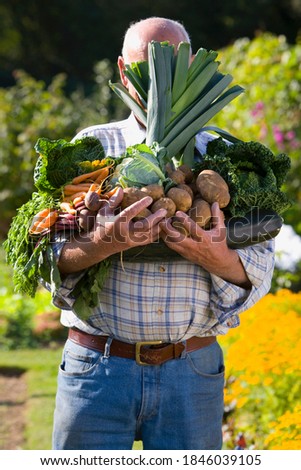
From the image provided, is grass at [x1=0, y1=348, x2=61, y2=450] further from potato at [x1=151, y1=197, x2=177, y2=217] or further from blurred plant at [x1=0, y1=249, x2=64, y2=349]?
potato at [x1=151, y1=197, x2=177, y2=217]

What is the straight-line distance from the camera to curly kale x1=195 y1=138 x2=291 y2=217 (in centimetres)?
259

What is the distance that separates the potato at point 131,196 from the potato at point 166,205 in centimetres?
6

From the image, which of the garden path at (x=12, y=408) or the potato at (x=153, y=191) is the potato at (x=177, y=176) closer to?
the potato at (x=153, y=191)

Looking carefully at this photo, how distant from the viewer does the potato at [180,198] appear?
2.46 metres

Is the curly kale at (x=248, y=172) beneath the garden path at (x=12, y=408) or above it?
above

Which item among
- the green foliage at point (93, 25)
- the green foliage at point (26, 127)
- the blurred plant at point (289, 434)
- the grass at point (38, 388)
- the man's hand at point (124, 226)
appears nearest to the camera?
the man's hand at point (124, 226)

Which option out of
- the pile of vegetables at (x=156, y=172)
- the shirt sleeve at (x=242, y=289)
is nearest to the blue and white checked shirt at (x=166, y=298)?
the shirt sleeve at (x=242, y=289)

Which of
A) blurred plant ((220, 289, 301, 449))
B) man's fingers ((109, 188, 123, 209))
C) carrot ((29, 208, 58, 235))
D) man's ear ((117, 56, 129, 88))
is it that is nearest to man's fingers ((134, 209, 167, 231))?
man's fingers ((109, 188, 123, 209))

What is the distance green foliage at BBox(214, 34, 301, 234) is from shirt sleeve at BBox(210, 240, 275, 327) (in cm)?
416

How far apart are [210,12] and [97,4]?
4029 mm

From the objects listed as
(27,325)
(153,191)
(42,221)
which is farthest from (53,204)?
(27,325)

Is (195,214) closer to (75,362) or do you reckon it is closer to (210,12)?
(75,362)

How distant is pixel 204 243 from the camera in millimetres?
2477

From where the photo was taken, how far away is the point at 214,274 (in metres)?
2.68
